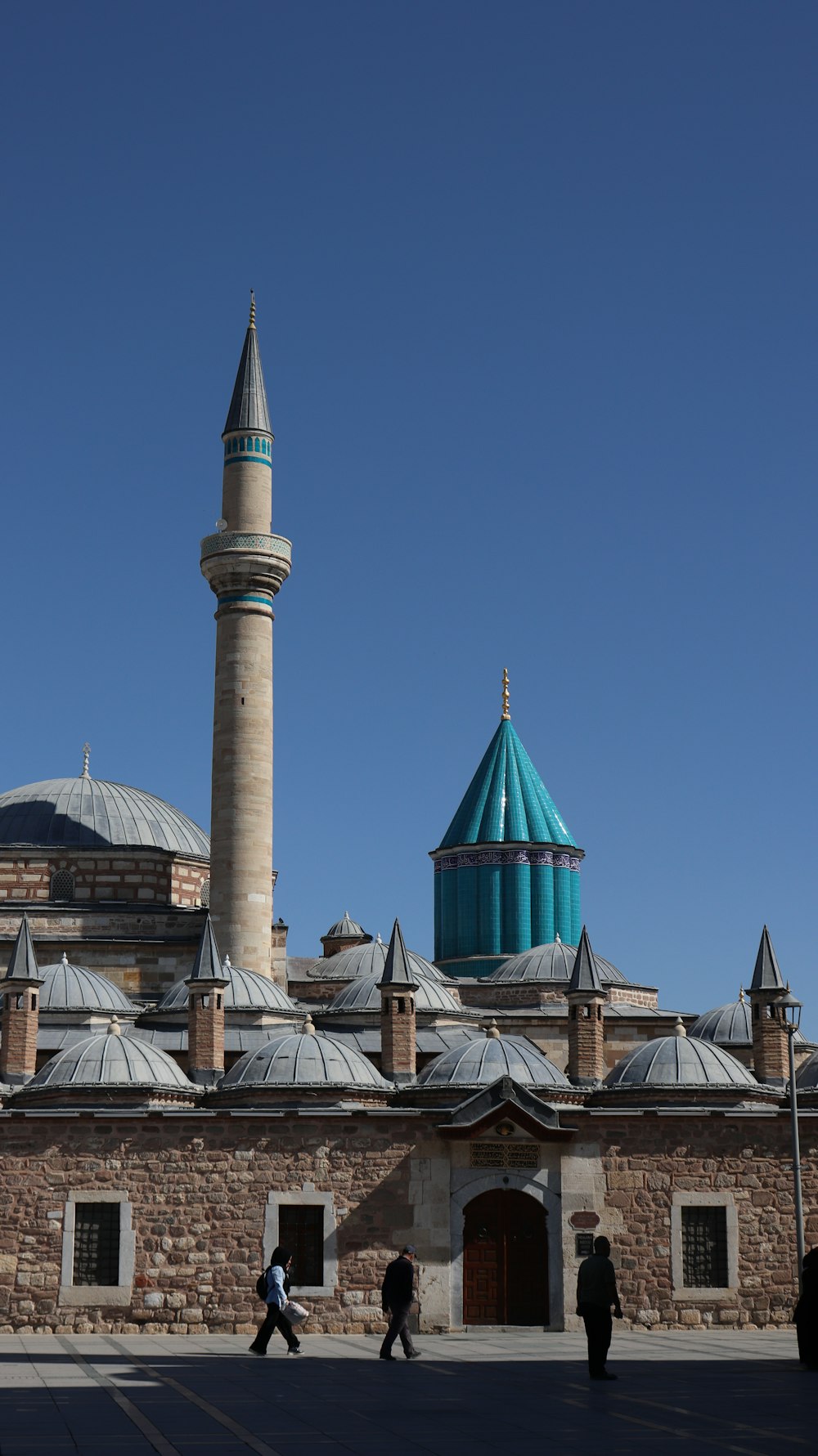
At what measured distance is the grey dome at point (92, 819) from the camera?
121 ft

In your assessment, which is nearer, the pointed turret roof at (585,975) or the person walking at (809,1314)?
the person walking at (809,1314)

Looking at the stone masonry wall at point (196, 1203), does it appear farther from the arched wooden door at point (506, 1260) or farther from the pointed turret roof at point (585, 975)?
the pointed turret roof at point (585, 975)

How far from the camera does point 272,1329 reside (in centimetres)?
1684

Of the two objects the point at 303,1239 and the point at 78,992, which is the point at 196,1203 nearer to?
the point at 303,1239

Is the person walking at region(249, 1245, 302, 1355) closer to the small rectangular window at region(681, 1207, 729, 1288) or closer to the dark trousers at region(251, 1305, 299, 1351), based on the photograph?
the dark trousers at region(251, 1305, 299, 1351)

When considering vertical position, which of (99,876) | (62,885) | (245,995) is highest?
(99,876)

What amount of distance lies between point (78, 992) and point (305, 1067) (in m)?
7.40

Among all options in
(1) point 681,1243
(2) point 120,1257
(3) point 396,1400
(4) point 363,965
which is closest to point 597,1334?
(3) point 396,1400

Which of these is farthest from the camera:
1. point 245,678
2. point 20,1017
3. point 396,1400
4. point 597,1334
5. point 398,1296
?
point 245,678

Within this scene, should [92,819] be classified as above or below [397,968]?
above

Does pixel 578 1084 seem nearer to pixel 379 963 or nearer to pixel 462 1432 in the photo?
pixel 379 963

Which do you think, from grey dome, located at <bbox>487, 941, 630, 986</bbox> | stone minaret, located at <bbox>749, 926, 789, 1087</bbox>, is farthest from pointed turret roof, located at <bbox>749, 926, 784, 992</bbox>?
grey dome, located at <bbox>487, 941, 630, 986</bbox>

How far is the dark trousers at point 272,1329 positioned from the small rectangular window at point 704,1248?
21.3ft

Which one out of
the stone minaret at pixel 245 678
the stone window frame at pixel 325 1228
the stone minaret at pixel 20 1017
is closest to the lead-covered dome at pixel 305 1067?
the stone window frame at pixel 325 1228
